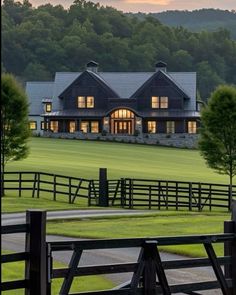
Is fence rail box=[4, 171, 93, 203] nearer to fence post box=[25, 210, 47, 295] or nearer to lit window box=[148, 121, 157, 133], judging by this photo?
fence post box=[25, 210, 47, 295]

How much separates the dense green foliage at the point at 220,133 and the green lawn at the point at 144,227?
13.9 metres

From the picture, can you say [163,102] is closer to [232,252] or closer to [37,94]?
[37,94]

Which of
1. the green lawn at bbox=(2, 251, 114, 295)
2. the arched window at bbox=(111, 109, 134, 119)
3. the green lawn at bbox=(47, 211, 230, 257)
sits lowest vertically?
the green lawn at bbox=(47, 211, 230, 257)

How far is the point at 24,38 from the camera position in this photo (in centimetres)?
19612

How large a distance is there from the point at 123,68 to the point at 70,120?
84029mm

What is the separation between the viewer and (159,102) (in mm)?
107250

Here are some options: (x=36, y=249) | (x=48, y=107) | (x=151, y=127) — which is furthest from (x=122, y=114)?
(x=36, y=249)

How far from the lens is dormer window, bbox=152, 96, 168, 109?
106812 mm

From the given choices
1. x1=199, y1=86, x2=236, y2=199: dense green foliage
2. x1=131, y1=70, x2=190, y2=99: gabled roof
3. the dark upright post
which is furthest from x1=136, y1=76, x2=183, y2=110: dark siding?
the dark upright post

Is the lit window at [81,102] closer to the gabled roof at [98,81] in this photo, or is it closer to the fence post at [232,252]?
the gabled roof at [98,81]

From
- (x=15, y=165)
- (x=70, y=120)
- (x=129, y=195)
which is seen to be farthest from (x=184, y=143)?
(x=129, y=195)

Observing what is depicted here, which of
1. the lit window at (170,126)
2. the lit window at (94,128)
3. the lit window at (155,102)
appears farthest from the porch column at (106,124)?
the lit window at (170,126)

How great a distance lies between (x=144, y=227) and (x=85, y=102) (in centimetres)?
8026

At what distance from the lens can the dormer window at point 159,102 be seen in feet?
350
